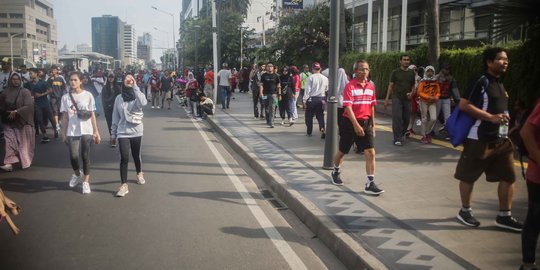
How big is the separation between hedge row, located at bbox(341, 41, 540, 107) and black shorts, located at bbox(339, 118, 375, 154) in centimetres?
248

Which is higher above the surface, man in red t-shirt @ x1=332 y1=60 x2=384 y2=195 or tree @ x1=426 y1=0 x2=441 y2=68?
tree @ x1=426 y1=0 x2=441 y2=68

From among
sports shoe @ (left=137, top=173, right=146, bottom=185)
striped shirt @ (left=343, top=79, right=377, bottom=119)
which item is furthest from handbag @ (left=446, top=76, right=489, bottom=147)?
sports shoe @ (left=137, top=173, right=146, bottom=185)

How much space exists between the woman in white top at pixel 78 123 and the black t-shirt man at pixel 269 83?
7129 mm

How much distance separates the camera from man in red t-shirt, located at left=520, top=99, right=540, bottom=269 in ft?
12.5

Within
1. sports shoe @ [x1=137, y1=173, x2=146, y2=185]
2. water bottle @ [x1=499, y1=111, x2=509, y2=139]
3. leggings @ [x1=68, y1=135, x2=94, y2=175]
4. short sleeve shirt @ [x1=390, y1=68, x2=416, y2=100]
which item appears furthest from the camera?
short sleeve shirt @ [x1=390, y1=68, x2=416, y2=100]

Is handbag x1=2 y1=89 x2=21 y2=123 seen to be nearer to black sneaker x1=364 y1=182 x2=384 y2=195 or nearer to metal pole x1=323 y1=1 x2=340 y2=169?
metal pole x1=323 y1=1 x2=340 y2=169

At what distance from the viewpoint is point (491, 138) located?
4977mm

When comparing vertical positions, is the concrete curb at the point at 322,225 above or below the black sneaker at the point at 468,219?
below

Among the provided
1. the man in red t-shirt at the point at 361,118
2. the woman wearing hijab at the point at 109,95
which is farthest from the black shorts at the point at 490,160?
the woman wearing hijab at the point at 109,95

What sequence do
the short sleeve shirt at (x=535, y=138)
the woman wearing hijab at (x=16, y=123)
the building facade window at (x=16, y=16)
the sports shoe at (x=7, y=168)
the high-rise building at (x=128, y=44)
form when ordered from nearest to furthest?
the short sleeve shirt at (x=535, y=138), the sports shoe at (x=7, y=168), the woman wearing hijab at (x=16, y=123), the building facade window at (x=16, y=16), the high-rise building at (x=128, y=44)

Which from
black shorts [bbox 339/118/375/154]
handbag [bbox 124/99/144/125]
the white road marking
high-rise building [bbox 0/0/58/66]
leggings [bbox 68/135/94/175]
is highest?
high-rise building [bbox 0/0/58/66]

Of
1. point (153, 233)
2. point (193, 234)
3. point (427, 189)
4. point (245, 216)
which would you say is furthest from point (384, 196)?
point (153, 233)

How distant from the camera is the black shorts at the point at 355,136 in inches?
262

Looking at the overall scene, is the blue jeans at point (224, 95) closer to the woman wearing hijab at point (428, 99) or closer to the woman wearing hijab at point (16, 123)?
the woman wearing hijab at point (428, 99)
